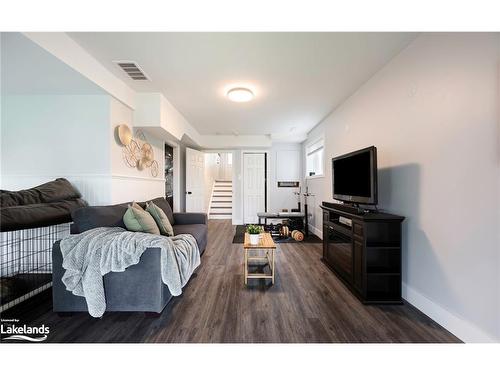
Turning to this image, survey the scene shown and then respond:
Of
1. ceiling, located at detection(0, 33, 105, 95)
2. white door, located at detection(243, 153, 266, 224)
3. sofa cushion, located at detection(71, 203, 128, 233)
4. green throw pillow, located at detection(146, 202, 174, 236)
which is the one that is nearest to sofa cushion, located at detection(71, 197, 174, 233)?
sofa cushion, located at detection(71, 203, 128, 233)

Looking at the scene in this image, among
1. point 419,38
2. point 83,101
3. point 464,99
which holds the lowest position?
point 464,99

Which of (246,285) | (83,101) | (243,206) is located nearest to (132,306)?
(246,285)

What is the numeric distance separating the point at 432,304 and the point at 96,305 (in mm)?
2716

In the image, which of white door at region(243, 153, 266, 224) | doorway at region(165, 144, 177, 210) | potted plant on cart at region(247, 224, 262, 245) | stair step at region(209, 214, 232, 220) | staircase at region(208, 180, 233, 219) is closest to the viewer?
potted plant on cart at region(247, 224, 262, 245)

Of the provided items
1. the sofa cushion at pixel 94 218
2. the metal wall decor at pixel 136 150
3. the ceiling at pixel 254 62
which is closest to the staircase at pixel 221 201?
the metal wall decor at pixel 136 150

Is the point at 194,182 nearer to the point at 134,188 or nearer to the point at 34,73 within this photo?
the point at 134,188

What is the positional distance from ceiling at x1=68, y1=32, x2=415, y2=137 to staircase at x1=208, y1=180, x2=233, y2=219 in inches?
167

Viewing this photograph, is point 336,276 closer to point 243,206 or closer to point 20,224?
point 20,224

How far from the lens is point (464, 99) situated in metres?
1.40

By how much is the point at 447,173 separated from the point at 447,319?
1112 mm

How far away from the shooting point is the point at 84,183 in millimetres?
2475

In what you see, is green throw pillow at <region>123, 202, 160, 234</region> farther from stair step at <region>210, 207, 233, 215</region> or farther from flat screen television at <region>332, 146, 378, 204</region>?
stair step at <region>210, 207, 233, 215</region>

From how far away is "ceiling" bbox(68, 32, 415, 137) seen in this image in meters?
1.77

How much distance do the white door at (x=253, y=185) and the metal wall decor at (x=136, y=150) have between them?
2.75m
